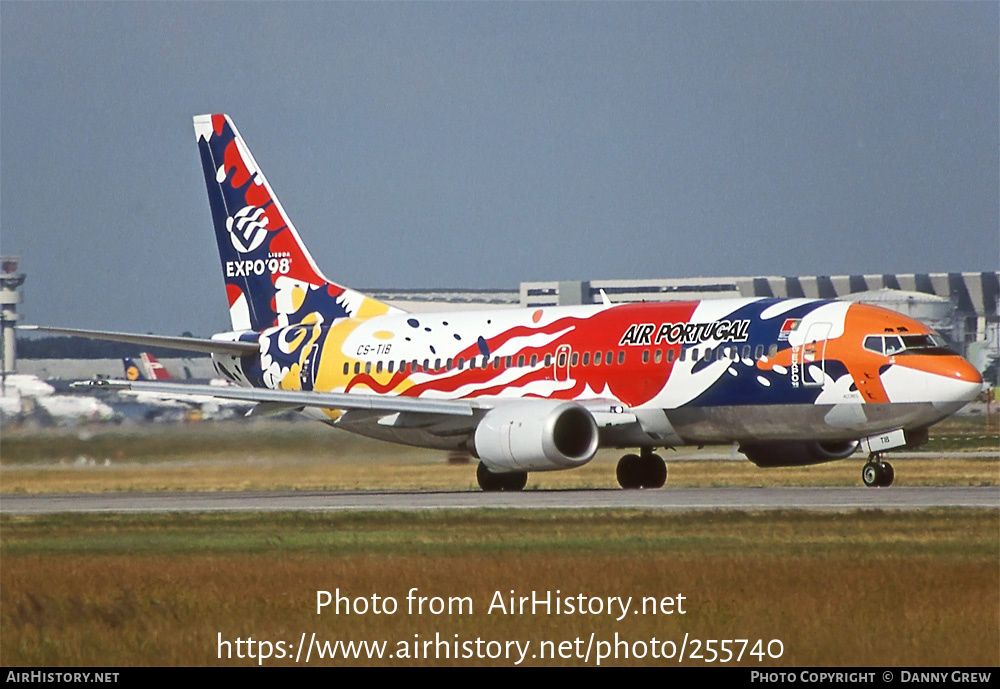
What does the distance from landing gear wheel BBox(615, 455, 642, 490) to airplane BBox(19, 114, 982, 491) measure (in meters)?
0.03

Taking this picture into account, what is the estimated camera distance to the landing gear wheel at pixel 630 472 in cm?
3469

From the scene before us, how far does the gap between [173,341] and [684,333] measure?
11.1 meters

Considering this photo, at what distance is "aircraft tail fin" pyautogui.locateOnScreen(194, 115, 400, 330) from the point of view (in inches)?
1577

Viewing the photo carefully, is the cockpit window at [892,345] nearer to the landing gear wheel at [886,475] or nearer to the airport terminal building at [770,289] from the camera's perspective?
the landing gear wheel at [886,475]

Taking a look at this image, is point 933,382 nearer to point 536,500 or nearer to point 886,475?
point 886,475

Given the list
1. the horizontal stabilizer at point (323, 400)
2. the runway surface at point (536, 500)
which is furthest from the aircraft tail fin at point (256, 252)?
the runway surface at point (536, 500)

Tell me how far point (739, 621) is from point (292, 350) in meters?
25.7

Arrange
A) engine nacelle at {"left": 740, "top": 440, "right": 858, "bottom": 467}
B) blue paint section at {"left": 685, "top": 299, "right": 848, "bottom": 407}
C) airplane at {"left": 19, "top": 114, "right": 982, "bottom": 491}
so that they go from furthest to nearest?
engine nacelle at {"left": 740, "top": 440, "right": 858, "bottom": 467} < blue paint section at {"left": 685, "top": 299, "right": 848, "bottom": 407} < airplane at {"left": 19, "top": 114, "right": 982, "bottom": 491}

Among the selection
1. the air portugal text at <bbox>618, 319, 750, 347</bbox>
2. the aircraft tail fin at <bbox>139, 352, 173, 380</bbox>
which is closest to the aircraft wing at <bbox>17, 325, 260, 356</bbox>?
the air portugal text at <bbox>618, 319, 750, 347</bbox>

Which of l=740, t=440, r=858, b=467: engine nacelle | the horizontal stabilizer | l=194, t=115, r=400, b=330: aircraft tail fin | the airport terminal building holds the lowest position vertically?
the airport terminal building

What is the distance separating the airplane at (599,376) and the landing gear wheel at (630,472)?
3 cm

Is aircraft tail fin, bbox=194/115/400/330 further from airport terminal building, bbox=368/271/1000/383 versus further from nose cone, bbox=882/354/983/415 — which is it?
airport terminal building, bbox=368/271/1000/383
